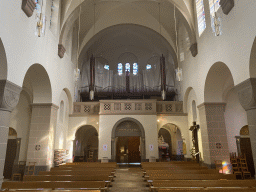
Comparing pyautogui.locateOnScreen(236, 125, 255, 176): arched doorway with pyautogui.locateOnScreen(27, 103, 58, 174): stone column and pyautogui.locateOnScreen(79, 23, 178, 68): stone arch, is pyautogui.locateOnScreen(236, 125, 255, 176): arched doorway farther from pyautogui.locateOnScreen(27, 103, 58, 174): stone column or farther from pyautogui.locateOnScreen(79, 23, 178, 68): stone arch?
pyautogui.locateOnScreen(27, 103, 58, 174): stone column

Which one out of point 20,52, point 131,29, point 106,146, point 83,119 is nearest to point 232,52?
point 20,52

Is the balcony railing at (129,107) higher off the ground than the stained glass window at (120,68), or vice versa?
the stained glass window at (120,68)

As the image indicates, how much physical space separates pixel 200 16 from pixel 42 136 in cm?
920

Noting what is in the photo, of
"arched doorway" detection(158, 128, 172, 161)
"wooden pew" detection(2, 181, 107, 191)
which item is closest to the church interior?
"wooden pew" detection(2, 181, 107, 191)

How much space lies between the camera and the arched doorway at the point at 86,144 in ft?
53.6

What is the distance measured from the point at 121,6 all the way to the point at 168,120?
841 centimetres

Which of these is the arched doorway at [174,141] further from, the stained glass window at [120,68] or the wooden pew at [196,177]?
the wooden pew at [196,177]

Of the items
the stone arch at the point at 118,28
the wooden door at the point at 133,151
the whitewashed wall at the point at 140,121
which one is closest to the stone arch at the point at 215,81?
the whitewashed wall at the point at 140,121

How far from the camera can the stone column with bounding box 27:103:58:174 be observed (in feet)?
29.6

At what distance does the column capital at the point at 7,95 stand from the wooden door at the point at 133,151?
1251cm

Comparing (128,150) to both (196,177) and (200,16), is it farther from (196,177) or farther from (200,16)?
(200,16)

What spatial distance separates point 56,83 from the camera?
33.4ft

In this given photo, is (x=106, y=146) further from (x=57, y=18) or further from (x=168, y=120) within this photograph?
(x=57, y=18)

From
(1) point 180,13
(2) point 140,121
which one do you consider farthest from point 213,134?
(1) point 180,13
